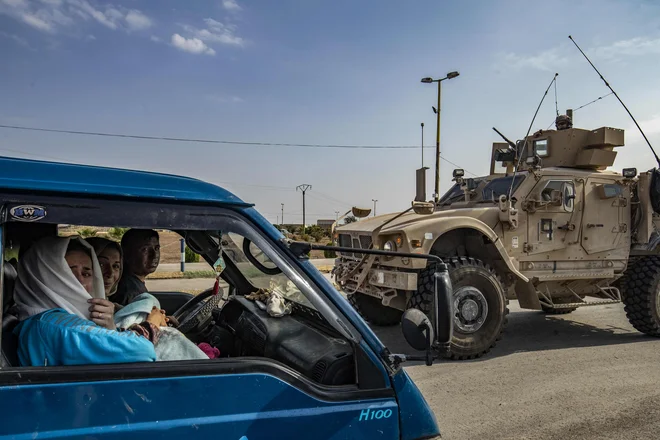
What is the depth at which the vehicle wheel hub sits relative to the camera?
227 inches

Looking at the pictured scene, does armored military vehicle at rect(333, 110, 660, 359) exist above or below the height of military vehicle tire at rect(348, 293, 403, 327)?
above

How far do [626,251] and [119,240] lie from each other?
722cm

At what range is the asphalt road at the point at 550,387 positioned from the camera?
3.77m

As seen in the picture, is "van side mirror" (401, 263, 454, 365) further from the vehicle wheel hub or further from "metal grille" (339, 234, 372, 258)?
"metal grille" (339, 234, 372, 258)

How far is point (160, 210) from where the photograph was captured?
168 centimetres

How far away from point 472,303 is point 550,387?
4.50ft

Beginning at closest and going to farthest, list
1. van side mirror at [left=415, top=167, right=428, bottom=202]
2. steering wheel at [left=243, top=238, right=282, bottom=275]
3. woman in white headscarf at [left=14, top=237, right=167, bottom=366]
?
1. woman in white headscarf at [left=14, top=237, right=167, bottom=366]
2. steering wheel at [left=243, top=238, right=282, bottom=275]
3. van side mirror at [left=415, top=167, right=428, bottom=202]

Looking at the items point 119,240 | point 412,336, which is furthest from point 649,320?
point 119,240

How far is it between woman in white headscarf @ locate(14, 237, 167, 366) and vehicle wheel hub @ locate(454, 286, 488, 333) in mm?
4440

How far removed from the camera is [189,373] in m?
1.60

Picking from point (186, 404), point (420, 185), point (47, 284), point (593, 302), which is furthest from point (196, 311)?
point (420, 185)

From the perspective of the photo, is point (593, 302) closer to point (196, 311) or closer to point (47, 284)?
point (196, 311)

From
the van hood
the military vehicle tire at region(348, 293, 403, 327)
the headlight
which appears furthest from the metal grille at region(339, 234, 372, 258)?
the military vehicle tire at region(348, 293, 403, 327)

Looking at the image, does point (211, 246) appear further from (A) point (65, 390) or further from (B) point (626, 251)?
(B) point (626, 251)
